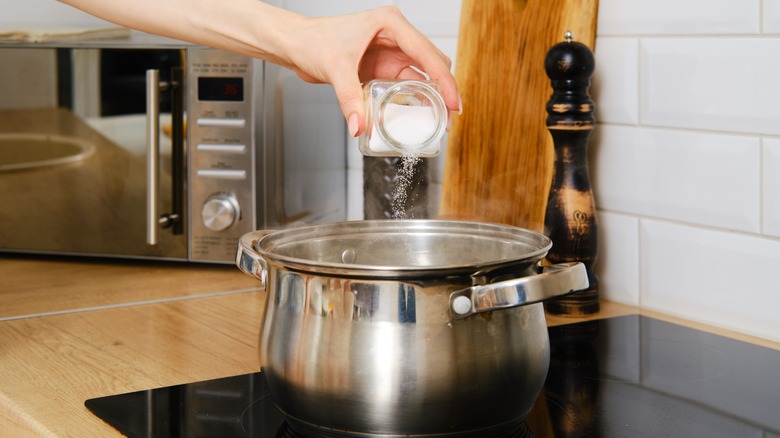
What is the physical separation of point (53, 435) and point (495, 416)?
34 cm

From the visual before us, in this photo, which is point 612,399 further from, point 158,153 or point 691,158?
point 158,153

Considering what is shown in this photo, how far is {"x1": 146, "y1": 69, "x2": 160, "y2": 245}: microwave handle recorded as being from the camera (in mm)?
1346

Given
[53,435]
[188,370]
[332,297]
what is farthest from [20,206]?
[332,297]

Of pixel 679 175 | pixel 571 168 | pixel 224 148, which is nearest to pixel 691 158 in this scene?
pixel 679 175

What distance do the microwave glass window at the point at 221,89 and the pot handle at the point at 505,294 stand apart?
82 centimetres

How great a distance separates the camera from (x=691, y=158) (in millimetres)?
1065

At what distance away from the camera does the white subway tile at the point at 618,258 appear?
115 centimetres

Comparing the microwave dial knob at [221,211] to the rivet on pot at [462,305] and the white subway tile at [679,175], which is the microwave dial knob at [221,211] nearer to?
the white subway tile at [679,175]

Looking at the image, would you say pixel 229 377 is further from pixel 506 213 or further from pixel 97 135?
pixel 97 135

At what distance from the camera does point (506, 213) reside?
1.23 metres

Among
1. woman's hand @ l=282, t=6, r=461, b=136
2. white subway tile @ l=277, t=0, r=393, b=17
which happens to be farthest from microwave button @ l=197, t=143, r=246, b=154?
woman's hand @ l=282, t=6, r=461, b=136

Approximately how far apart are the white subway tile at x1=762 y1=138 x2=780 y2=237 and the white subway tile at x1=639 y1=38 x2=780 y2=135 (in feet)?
0.06

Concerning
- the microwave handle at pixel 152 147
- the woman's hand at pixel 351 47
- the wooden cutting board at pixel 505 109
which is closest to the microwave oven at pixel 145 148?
the microwave handle at pixel 152 147

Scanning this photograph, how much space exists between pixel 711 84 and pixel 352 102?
435mm
